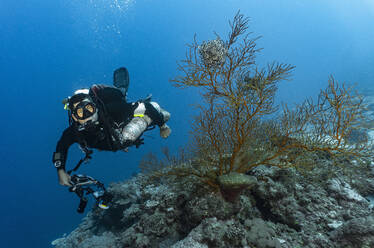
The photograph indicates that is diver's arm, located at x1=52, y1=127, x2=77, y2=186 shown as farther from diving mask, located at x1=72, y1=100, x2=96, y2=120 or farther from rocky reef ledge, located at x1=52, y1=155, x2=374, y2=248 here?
rocky reef ledge, located at x1=52, y1=155, x2=374, y2=248

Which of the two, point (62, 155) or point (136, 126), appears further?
point (136, 126)

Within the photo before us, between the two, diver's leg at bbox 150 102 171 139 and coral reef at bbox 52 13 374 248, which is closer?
coral reef at bbox 52 13 374 248

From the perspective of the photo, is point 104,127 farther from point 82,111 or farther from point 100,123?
point 82,111

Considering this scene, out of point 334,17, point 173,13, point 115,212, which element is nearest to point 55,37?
point 173,13

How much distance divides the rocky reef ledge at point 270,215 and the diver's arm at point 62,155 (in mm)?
2192

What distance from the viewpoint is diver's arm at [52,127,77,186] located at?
135 inches

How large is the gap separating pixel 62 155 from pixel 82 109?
3.62ft

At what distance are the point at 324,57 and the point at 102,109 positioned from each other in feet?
540

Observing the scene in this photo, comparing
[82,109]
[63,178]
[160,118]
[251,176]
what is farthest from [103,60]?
[251,176]

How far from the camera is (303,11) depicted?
12662cm

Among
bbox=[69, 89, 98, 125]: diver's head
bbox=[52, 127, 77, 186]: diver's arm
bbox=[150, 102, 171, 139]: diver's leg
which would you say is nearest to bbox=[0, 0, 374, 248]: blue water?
bbox=[150, 102, 171, 139]: diver's leg

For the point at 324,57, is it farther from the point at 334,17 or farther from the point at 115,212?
the point at 115,212

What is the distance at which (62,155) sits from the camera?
356 cm

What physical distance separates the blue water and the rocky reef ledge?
15.9 meters
